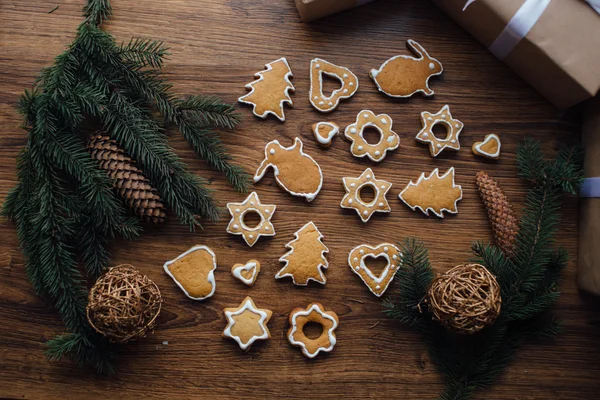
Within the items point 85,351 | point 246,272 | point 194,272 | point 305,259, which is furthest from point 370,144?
point 85,351

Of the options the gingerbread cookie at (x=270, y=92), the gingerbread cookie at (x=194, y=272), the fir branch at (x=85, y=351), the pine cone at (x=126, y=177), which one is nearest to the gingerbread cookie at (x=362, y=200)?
the gingerbread cookie at (x=270, y=92)

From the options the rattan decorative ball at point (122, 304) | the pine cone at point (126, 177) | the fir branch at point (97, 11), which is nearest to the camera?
the rattan decorative ball at point (122, 304)

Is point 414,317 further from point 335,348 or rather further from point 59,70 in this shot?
point 59,70

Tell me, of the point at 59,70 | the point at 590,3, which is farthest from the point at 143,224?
the point at 590,3

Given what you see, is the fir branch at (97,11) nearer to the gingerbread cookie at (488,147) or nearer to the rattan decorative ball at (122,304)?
the rattan decorative ball at (122,304)

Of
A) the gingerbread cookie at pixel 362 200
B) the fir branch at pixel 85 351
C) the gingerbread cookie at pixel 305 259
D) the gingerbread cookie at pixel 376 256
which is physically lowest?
the fir branch at pixel 85 351

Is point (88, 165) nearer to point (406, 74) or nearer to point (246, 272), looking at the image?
point (246, 272)

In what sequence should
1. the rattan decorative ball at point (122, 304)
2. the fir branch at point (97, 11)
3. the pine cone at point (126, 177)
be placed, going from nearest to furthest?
the rattan decorative ball at point (122, 304), the pine cone at point (126, 177), the fir branch at point (97, 11)
